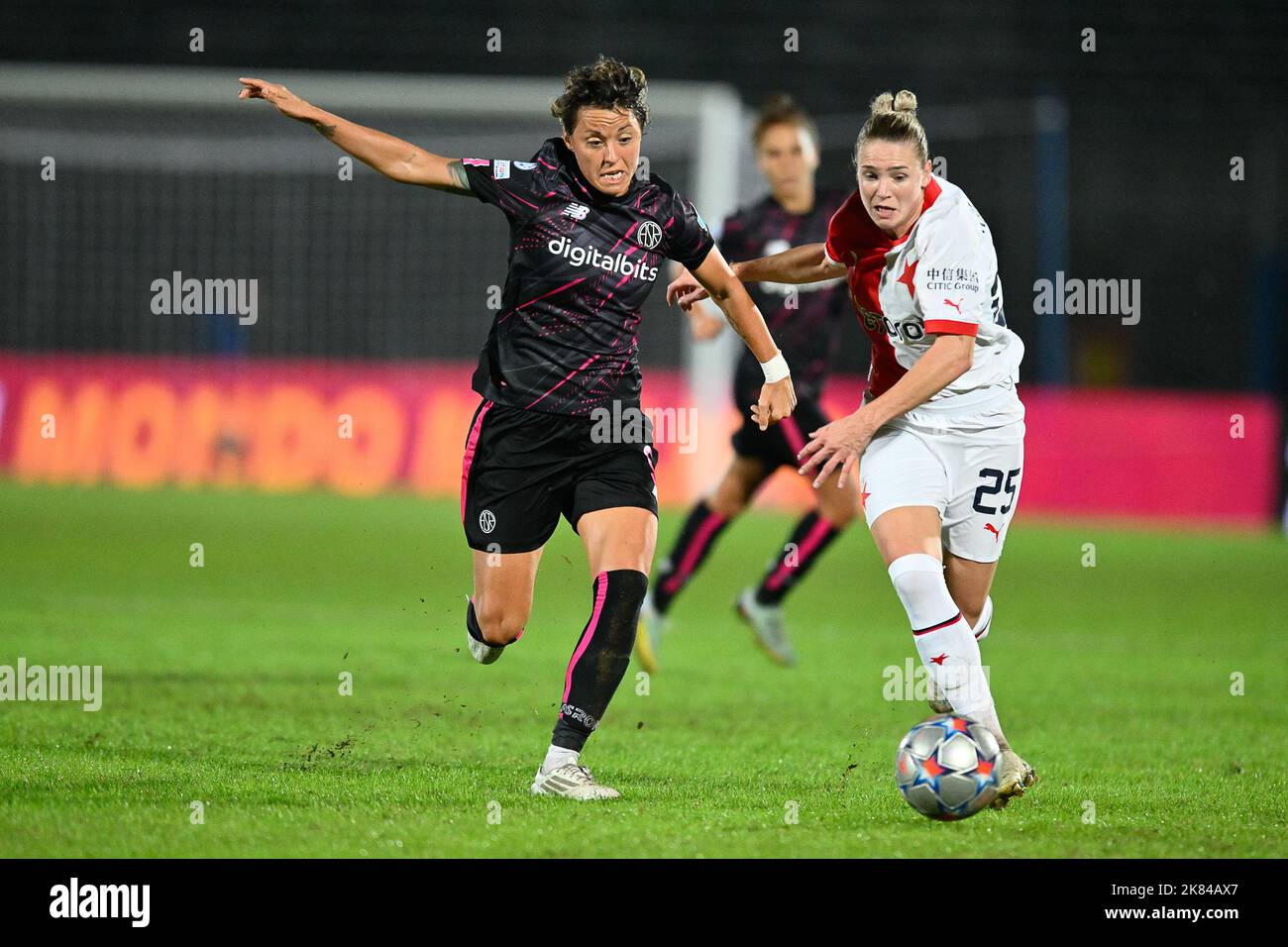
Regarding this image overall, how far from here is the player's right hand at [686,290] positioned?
19.6ft

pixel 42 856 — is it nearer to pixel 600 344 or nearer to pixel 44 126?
pixel 600 344

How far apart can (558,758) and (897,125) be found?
217 centimetres

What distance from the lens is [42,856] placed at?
14.1ft

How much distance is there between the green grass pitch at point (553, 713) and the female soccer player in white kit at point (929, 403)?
617mm

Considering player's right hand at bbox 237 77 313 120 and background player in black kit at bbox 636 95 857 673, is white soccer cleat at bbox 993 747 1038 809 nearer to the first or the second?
player's right hand at bbox 237 77 313 120

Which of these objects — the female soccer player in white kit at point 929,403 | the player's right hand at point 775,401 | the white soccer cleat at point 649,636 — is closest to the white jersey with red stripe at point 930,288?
the female soccer player in white kit at point 929,403

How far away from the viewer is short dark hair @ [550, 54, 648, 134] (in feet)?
17.6

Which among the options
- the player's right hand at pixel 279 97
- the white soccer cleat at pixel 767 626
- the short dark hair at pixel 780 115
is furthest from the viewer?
the white soccer cleat at pixel 767 626

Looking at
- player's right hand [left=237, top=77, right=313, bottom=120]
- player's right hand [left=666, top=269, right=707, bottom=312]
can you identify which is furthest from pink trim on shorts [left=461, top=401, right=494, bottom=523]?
player's right hand [left=237, top=77, right=313, bottom=120]

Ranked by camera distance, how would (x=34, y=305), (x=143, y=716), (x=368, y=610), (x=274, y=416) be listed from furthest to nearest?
(x=34, y=305) < (x=274, y=416) < (x=368, y=610) < (x=143, y=716)

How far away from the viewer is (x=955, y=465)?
5.46 metres

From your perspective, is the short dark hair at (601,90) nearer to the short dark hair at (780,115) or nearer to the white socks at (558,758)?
the white socks at (558,758)

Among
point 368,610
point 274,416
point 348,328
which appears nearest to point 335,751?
point 368,610
